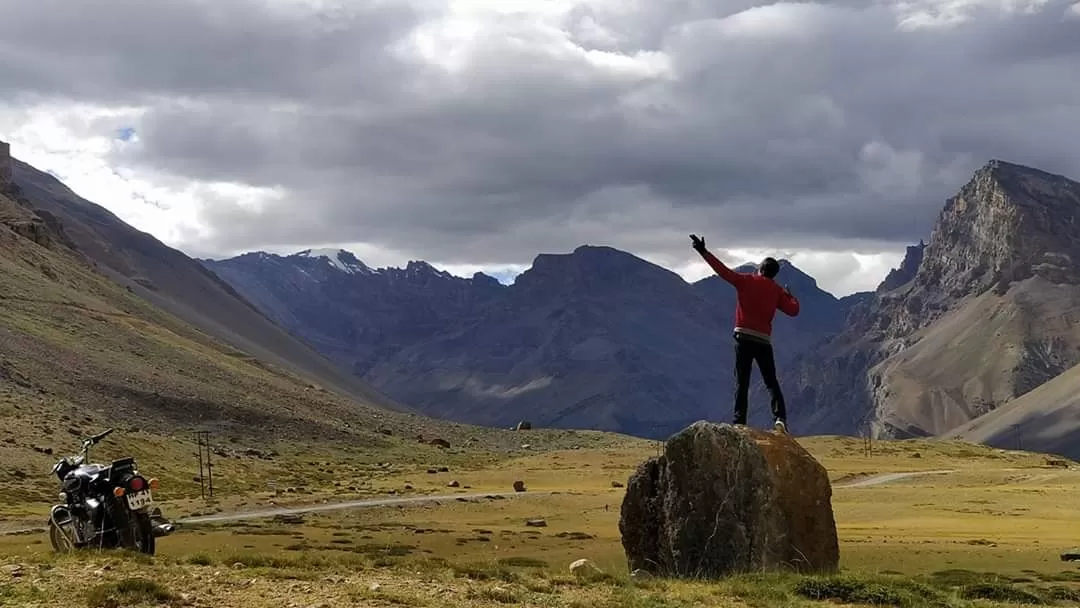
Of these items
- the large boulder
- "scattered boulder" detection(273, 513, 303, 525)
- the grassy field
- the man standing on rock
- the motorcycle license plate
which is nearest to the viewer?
the grassy field

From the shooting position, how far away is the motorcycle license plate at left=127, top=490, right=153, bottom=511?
741 inches

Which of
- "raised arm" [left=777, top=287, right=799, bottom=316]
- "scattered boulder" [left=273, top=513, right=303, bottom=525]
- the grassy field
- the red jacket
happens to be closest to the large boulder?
the grassy field

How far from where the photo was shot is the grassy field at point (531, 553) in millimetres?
15203

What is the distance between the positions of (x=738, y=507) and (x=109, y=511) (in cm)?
1188

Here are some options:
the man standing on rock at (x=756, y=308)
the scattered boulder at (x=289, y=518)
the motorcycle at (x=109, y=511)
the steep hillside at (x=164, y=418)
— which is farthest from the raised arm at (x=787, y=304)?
the steep hillside at (x=164, y=418)

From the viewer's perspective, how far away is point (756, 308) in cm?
2102

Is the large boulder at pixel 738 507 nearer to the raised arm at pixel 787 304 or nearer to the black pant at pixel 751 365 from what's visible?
the black pant at pixel 751 365

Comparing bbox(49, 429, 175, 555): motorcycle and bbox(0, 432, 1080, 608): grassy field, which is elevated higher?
bbox(49, 429, 175, 555): motorcycle

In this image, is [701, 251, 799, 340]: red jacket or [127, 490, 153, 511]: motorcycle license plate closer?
[127, 490, 153, 511]: motorcycle license plate

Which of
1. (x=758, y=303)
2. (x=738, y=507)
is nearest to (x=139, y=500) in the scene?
(x=738, y=507)

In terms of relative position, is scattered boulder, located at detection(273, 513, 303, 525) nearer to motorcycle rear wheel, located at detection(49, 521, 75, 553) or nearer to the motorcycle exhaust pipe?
motorcycle rear wheel, located at detection(49, 521, 75, 553)

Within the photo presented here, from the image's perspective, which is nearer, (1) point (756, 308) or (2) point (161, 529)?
(2) point (161, 529)

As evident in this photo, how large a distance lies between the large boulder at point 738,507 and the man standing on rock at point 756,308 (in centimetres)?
146

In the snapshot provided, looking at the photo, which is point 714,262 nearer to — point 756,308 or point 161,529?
point 756,308
